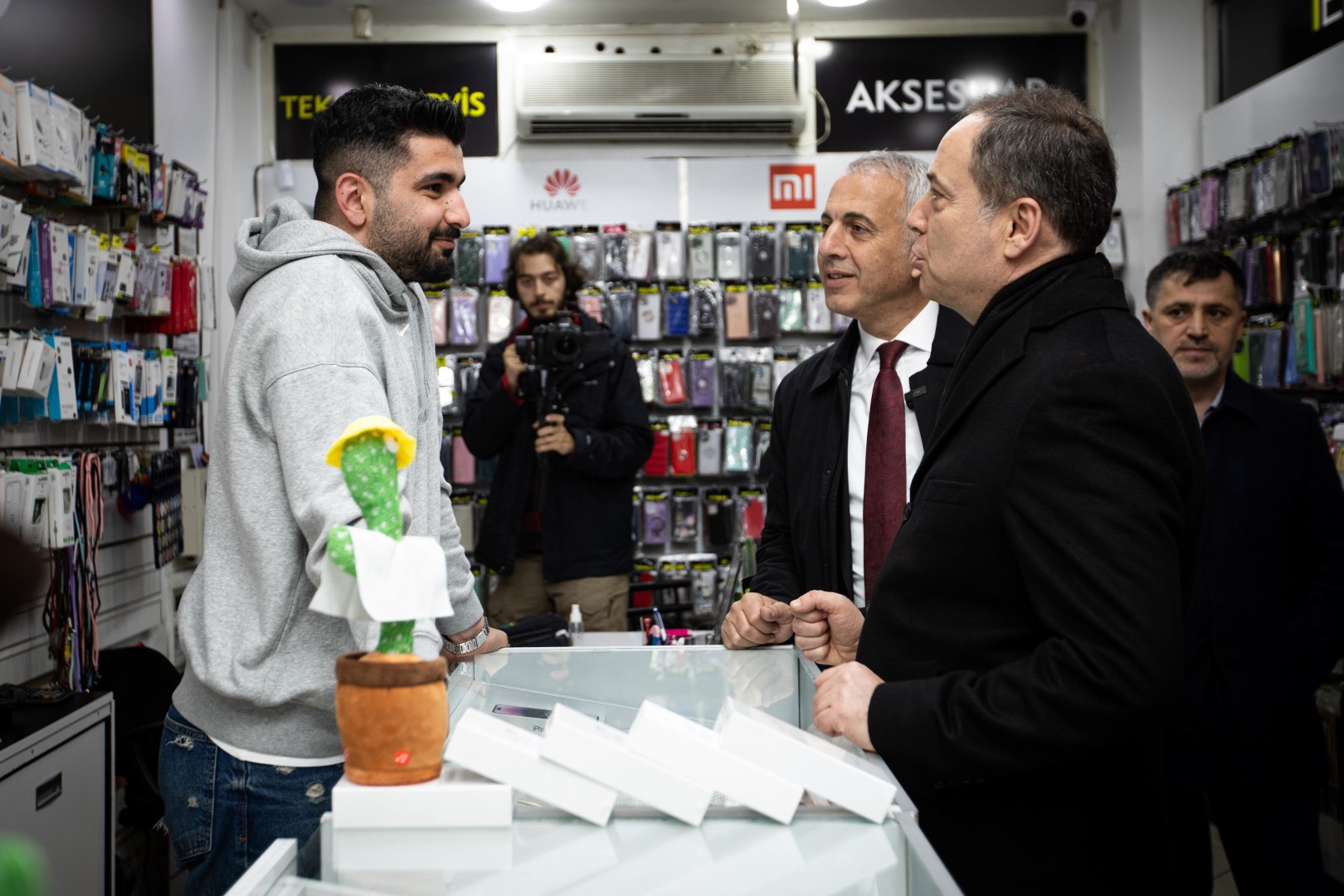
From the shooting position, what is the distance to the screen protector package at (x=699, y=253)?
17.5 feet

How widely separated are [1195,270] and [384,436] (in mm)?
2522

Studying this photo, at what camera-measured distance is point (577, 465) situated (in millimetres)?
3873

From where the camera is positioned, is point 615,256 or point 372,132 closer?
point 372,132

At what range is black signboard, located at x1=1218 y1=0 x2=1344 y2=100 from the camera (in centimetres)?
426

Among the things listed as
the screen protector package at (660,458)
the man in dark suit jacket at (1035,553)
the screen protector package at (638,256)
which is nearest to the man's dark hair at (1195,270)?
the man in dark suit jacket at (1035,553)

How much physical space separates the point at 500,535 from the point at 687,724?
3.06 m

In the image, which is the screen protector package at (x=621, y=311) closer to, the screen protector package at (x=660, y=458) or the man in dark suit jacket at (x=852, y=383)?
the screen protector package at (x=660, y=458)

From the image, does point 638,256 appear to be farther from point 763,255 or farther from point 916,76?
point 916,76

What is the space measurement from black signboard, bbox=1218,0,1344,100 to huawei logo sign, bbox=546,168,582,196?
3059 millimetres

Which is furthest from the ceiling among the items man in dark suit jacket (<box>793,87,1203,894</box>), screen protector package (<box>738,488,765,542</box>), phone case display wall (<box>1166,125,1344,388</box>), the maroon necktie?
man in dark suit jacket (<box>793,87,1203,894</box>)

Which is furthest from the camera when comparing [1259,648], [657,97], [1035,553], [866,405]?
[657,97]

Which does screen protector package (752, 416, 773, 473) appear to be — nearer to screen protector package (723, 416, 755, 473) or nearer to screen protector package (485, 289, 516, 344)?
screen protector package (723, 416, 755, 473)

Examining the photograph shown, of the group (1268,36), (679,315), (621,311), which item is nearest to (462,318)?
(621,311)

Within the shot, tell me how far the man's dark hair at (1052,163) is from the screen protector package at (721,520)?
13.0ft
